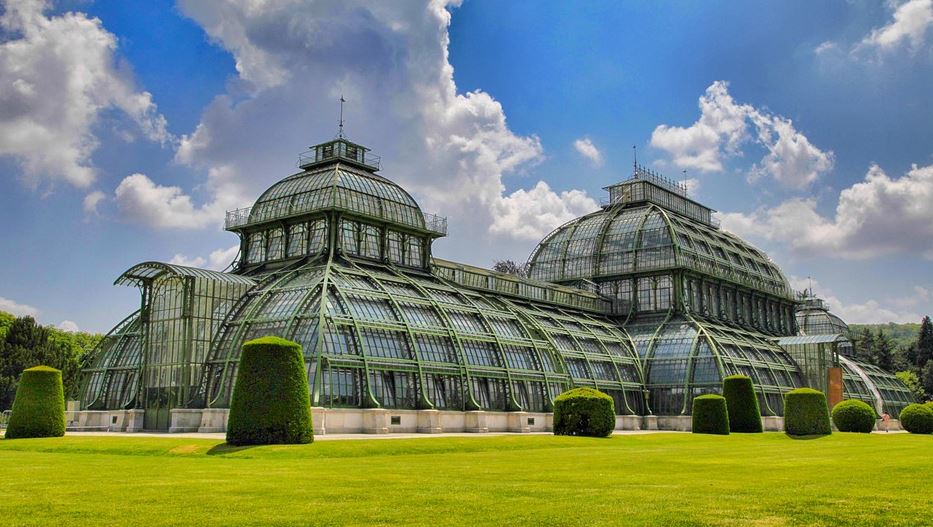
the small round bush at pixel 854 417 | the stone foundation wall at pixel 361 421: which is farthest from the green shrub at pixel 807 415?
the stone foundation wall at pixel 361 421

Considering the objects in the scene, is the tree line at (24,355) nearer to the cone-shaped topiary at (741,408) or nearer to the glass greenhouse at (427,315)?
the glass greenhouse at (427,315)

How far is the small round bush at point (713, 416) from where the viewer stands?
238 ft

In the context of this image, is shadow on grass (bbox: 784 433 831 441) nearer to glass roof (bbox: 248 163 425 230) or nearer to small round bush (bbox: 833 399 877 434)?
small round bush (bbox: 833 399 877 434)

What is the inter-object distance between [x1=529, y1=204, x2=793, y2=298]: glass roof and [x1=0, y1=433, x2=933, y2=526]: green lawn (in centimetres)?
5597

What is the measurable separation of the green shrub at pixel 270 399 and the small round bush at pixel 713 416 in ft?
120

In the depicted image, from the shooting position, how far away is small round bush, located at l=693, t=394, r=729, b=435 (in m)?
72.5

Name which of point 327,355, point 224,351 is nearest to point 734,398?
point 327,355

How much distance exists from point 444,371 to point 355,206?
1763cm

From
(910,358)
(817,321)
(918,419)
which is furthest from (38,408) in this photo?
(910,358)

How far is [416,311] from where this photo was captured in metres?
71.8

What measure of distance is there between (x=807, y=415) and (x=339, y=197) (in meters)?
43.0

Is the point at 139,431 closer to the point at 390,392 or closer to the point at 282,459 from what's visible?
the point at 390,392

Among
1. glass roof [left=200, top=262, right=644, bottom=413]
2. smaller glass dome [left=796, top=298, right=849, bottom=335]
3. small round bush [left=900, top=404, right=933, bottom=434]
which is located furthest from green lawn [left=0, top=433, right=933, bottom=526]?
smaller glass dome [left=796, top=298, right=849, bottom=335]

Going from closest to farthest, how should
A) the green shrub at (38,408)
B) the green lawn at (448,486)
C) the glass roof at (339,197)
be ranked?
the green lawn at (448,486)
the green shrub at (38,408)
the glass roof at (339,197)
